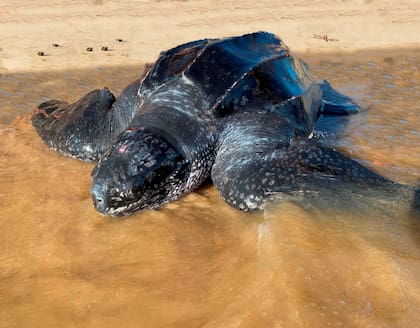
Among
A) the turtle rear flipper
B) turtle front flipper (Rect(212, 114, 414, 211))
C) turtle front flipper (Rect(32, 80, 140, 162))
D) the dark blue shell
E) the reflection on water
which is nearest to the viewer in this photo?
the reflection on water

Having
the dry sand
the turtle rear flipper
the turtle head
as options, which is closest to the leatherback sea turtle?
the turtle head

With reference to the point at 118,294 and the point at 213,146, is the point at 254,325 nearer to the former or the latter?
the point at 118,294

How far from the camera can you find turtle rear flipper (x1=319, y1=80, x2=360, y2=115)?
12.7 feet

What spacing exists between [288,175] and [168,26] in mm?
5216

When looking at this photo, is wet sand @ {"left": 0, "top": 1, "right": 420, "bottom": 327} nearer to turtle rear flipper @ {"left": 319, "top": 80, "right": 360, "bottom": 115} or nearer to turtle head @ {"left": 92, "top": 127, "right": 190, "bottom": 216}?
turtle head @ {"left": 92, "top": 127, "right": 190, "bottom": 216}

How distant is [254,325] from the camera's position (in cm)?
146

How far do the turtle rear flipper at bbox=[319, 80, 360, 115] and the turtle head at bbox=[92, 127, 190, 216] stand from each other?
1859 mm

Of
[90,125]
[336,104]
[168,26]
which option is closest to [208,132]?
[90,125]

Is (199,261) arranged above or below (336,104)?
above

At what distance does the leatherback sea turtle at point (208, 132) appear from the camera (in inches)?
88.8

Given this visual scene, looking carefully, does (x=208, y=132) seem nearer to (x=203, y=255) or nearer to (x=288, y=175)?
(x=288, y=175)

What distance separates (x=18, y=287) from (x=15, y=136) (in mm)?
1808

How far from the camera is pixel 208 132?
8.79ft

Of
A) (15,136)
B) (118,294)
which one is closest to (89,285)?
(118,294)
